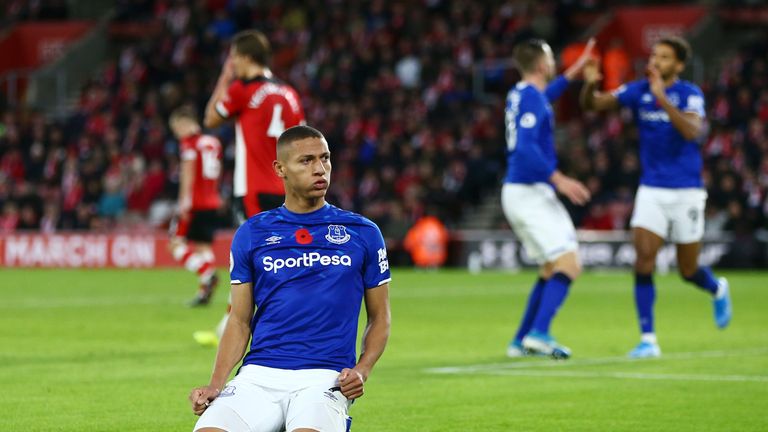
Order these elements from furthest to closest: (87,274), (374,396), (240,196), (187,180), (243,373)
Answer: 1. (87,274)
2. (187,180)
3. (240,196)
4. (374,396)
5. (243,373)

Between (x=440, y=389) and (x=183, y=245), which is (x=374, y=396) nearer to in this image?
(x=440, y=389)

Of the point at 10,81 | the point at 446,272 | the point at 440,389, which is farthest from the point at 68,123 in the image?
the point at 440,389

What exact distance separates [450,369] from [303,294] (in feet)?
16.2

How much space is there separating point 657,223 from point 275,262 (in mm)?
6547

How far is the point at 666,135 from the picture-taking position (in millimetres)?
12305

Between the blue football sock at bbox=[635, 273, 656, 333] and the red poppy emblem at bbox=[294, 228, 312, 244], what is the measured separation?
20.8 ft

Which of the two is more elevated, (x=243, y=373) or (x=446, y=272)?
(x=243, y=373)

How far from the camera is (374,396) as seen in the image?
9.52 m

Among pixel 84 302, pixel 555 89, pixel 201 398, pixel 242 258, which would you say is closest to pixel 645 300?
pixel 555 89

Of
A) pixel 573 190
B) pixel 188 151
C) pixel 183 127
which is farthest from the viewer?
pixel 188 151

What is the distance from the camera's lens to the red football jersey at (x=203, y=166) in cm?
1847

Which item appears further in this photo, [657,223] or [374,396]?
[657,223]

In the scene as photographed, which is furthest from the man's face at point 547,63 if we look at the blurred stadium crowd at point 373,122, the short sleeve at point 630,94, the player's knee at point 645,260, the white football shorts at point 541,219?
the blurred stadium crowd at point 373,122

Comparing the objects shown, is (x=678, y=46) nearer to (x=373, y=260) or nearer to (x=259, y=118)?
(x=259, y=118)
